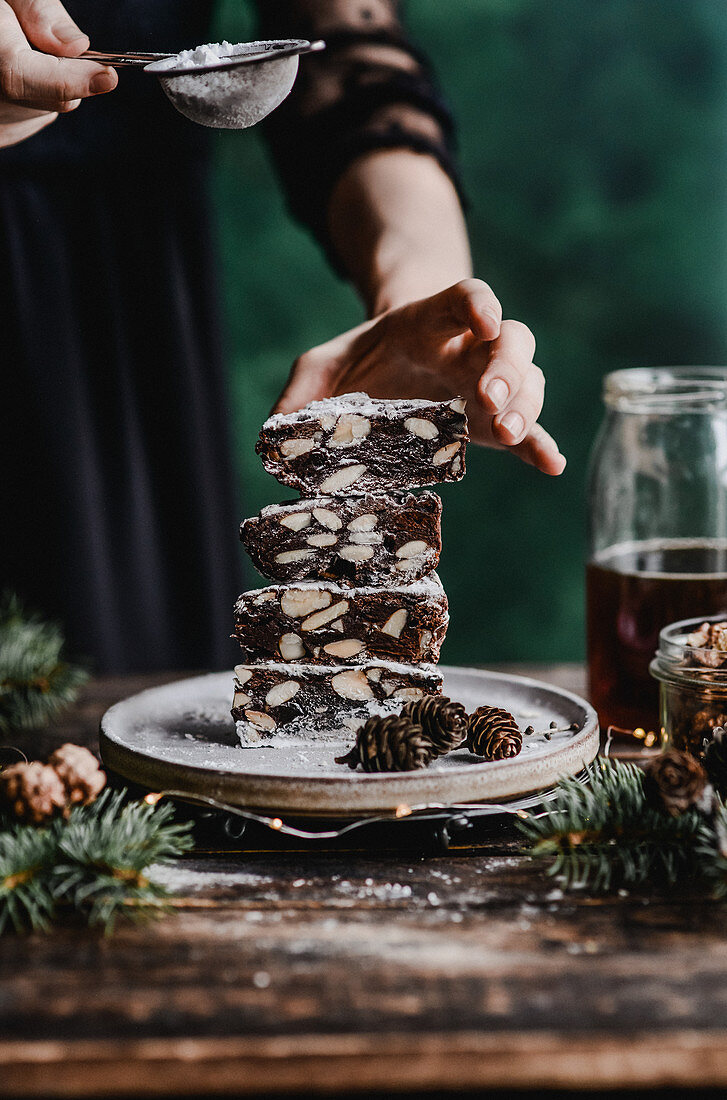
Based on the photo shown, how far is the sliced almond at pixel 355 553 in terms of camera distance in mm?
1145

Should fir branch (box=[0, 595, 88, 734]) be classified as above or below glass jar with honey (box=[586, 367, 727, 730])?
below

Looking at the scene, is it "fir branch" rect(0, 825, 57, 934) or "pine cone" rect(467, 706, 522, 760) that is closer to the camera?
"fir branch" rect(0, 825, 57, 934)

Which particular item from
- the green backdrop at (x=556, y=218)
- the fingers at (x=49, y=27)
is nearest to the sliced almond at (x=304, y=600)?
the fingers at (x=49, y=27)

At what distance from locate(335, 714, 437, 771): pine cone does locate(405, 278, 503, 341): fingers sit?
0.45m

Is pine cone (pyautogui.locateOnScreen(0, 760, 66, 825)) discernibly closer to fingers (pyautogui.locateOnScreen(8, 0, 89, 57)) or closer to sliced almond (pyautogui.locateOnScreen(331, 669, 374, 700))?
sliced almond (pyautogui.locateOnScreen(331, 669, 374, 700))

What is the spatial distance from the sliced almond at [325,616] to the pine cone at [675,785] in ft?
1.21

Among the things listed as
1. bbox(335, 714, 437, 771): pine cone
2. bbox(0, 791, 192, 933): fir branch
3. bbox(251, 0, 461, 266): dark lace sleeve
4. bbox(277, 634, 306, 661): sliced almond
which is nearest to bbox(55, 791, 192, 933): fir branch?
bbox(0, 791, 192, 933): fir branch

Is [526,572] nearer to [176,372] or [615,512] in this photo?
[176,372]

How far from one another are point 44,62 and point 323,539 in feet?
1.83

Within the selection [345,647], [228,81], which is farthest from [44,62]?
[345,647]

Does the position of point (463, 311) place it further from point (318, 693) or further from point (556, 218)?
point (556, 218)

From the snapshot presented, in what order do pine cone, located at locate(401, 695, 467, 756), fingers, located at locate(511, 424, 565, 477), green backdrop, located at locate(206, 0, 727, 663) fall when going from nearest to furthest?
pine cone, located at locate(401, 695, 467, 756) → fingers, located at locate(511, 424, 565, 477) → green backdrop, located at locate(206, 0, 727, 663)

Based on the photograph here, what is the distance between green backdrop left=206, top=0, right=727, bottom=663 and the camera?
297 cm

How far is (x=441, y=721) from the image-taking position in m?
1.00
